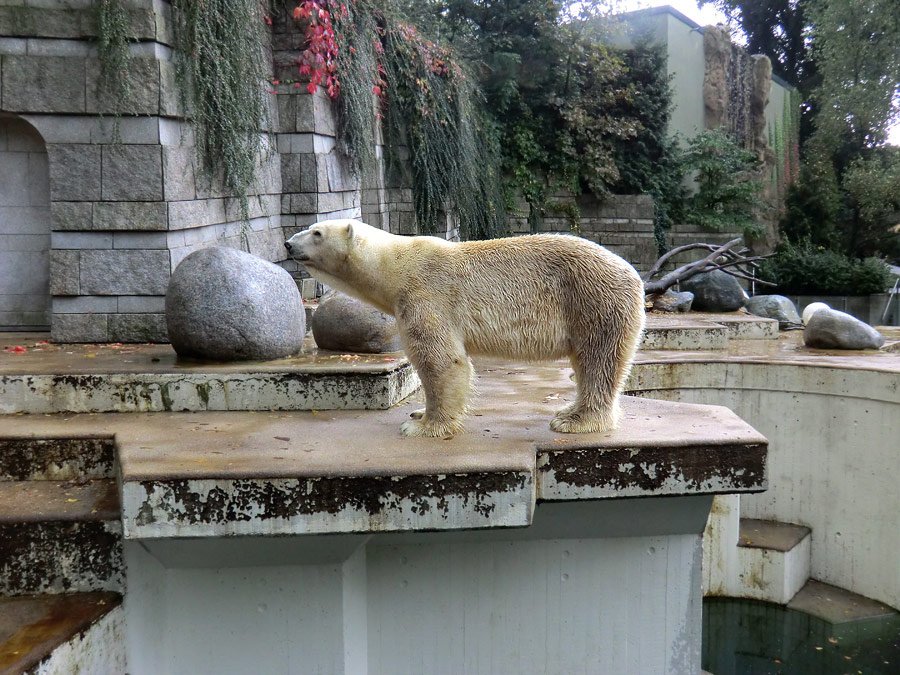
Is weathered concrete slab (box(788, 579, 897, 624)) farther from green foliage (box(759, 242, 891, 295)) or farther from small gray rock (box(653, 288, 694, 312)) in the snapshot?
green foliage (box(759, 242, 891, 295))

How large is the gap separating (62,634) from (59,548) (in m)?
0.42

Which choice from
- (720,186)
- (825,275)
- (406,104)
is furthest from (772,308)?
(720,186)

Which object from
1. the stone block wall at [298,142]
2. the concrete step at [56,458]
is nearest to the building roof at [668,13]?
the stone block wall at [298,142]

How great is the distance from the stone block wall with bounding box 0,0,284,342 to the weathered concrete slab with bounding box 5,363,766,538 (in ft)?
5.58

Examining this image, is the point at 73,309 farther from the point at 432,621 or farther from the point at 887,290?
the point at 887,290

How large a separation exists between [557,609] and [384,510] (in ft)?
3.77

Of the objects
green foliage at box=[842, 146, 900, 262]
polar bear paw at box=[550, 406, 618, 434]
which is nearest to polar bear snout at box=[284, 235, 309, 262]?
polar bear paw at box=[550, 406, 618, 434]

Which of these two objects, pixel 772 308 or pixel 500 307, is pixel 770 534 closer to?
pixel 772 308

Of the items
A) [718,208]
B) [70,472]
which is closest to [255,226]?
[70,472]

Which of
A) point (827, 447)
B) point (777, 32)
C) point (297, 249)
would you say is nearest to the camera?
point (297, 249)

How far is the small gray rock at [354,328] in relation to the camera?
4887mm

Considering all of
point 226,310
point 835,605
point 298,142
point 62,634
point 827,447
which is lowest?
point 835,605

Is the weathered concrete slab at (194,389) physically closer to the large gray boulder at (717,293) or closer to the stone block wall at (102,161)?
the stone block wall at (102,161)

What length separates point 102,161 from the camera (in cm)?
546
